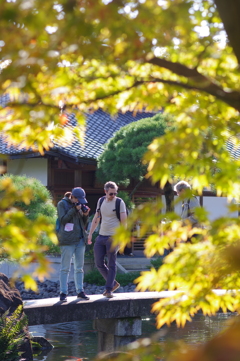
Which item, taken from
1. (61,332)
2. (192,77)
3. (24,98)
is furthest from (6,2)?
(61,332)

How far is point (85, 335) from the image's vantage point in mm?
9305

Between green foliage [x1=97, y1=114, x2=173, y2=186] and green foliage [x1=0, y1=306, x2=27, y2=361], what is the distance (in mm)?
10548

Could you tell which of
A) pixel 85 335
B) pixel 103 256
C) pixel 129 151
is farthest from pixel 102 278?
pixel 103 256

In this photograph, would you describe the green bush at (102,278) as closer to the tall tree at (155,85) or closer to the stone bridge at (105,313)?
the stone bridge at (105,313)

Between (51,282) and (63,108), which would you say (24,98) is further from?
(51,282)

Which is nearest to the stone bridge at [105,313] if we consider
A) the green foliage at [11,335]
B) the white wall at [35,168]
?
the green foliage at [11,335]

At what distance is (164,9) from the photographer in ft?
8.82

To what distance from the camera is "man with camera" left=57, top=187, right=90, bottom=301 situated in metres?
7.14

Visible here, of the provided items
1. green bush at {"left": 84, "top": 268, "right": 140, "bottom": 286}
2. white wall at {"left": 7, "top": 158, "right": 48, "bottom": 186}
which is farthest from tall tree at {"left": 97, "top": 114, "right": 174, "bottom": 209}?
green bush at {"left": 84, "top": 268, "right": 140, "bottom": 286}

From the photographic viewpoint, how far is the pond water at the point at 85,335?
7.62 meters

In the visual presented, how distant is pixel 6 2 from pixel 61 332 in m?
8.07

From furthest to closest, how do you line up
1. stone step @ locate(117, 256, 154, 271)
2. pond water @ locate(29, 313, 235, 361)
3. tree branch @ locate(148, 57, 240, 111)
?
stone step @ locate(117, 256, 154, 271) → pond water @ locate(29, 313, 235, 361) → tree branch @ locate(148, 57, 240, 111)

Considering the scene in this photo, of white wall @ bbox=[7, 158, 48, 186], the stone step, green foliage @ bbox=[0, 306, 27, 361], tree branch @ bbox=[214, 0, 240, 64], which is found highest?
white wall @ bbox=[7, 158, 48, 186]

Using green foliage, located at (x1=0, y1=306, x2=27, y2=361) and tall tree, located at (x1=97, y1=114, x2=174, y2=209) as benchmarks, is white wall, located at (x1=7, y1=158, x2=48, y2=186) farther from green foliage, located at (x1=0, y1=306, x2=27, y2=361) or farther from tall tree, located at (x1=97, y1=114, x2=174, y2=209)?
green foliage, located at (x1=0, y1=306, x2=27, y2=361)
